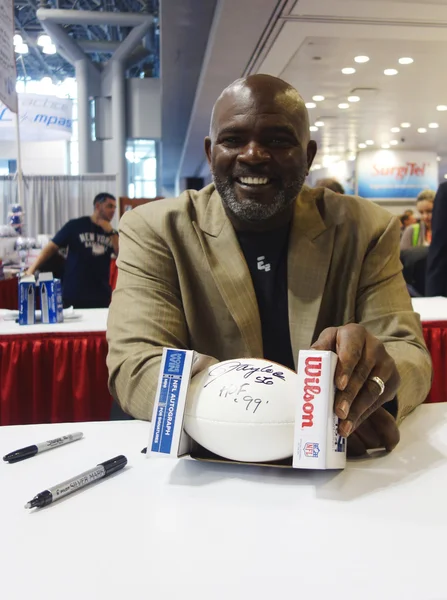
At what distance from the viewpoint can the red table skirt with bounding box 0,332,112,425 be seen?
7.02ft

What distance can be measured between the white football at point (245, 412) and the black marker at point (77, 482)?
0.32 ft

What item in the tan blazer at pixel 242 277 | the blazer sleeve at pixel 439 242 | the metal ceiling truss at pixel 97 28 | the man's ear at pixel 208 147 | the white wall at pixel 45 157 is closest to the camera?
the tan blazer at pixel 242 277

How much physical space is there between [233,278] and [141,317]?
8.3 inches

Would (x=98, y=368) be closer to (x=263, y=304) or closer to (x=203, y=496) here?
(x=263, y=304)

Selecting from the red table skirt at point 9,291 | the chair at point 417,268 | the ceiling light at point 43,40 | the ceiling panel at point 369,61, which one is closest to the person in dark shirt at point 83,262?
the red table skirt at point 9,291

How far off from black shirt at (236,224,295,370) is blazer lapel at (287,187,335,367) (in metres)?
0.04

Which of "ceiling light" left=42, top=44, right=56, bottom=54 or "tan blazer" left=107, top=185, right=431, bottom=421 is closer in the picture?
"tan blazer" left=107, top=185, right=431, bottom=421

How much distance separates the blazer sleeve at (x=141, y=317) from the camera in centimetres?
93

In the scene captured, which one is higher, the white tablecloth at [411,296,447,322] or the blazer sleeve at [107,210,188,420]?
the blazer sleeve at [107,210,188,420]

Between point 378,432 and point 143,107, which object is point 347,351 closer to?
point 378,432

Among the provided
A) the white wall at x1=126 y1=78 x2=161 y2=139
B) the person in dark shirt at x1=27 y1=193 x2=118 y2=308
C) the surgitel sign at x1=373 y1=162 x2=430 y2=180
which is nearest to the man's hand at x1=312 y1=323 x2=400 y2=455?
the person in dark shirt at x1=27 y1=193 x2=118 y2=308

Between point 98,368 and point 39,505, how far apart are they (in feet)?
5.19

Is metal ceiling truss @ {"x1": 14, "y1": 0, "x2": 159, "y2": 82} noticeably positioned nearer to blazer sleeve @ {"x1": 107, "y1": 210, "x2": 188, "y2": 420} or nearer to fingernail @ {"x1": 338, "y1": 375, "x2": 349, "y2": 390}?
blazer sleeve @ {"x1": 107, "y1": 210, "x2": 188, "y2": 420}
